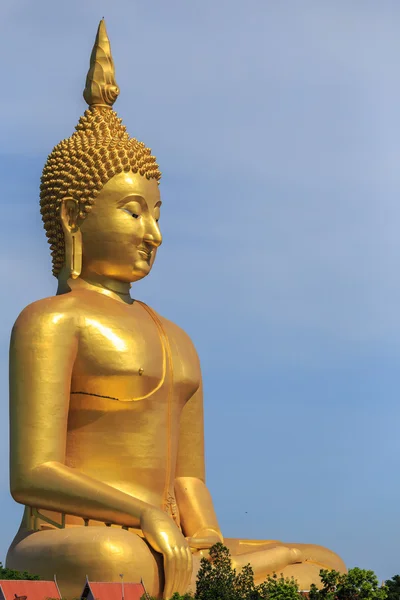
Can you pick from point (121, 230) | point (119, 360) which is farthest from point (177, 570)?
point (121, 230)

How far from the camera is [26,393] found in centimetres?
1888

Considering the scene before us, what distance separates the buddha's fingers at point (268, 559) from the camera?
1920cm

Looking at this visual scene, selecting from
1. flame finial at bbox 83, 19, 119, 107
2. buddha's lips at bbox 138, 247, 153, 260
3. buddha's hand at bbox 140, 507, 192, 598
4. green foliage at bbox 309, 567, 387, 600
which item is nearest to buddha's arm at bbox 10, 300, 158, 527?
buddha's hand at bbox 140, 507, 192, 598

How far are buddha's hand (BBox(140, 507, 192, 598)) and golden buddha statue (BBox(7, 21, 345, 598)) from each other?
0.02 m

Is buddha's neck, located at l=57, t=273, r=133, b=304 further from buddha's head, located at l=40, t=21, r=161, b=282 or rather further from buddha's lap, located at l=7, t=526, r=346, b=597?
buddha's lap, located at l=7, t=526, r=346, b=597

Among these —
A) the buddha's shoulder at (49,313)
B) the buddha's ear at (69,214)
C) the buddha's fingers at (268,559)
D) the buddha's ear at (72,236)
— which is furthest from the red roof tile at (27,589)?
the buddha's ear at (69,214)

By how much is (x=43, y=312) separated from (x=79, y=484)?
94.5 inches

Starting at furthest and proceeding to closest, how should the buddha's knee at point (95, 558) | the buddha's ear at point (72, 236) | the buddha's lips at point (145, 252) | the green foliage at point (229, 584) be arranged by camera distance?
1. the buddha's lips at point (145, 252)
2. the buddha's ear at point (72, 236)
3. the green foliage at point (229, 584)
4. the buddha's knee at point (95, 558)

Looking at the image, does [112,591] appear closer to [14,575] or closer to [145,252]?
[14,575]

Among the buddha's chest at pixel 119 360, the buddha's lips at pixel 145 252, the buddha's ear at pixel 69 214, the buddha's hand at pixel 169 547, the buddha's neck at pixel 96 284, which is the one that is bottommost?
the buddha's hand at pixel 169 547

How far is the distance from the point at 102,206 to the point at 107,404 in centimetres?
278

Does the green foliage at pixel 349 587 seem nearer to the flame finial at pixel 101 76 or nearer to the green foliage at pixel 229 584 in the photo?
the green foliage at pixel 229 584

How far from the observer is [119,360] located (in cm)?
1939

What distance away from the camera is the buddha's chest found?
760 inches
